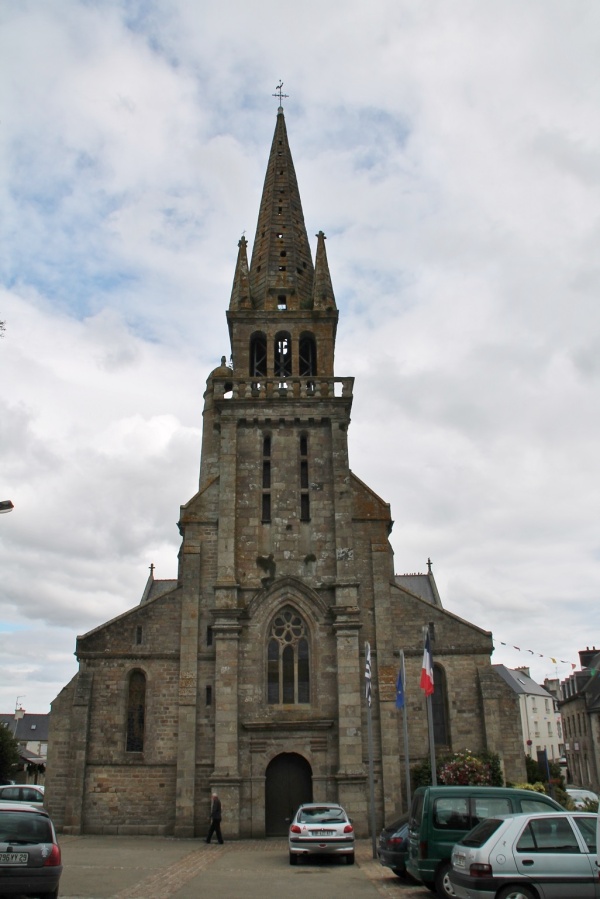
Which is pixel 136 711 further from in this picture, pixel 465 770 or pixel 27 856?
pixel 27 856

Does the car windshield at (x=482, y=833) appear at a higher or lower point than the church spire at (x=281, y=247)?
lower

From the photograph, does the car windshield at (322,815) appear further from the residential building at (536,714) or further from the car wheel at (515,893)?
the residential building at (536,714)

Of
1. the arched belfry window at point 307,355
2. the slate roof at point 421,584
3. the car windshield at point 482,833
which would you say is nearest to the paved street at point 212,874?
the car windshield at point 482,833

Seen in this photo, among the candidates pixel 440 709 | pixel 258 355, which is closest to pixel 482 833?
pixel 440 709

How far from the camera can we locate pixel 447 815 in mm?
13555

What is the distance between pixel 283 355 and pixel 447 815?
908 inches

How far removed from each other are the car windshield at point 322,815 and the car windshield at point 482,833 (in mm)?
8064

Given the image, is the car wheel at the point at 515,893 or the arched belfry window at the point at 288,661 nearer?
the car wheel at the point at 515,893

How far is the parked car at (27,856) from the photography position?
10789mm

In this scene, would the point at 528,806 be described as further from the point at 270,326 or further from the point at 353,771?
the point at 270,326

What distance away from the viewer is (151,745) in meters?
26.5

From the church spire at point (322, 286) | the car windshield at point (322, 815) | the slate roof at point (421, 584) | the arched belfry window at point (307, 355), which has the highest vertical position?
the church spire at point (322, 286)

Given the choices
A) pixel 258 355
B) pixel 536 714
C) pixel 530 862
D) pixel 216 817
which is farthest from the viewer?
pixel 536 714

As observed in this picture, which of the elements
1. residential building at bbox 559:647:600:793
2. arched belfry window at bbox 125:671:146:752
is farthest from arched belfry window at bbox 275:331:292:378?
residential building at bbox 559:647:600:793
